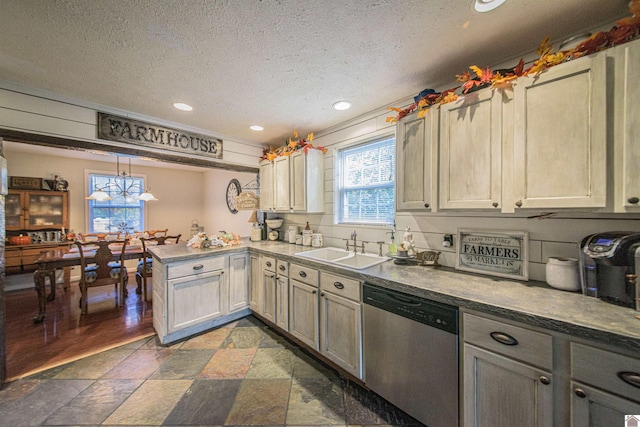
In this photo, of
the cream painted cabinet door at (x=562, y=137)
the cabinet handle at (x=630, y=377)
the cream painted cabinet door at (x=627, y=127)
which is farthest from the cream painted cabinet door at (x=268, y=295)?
the cream painted cabinet door at (x=627, y=127)

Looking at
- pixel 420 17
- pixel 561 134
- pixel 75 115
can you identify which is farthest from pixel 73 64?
pixel 561 134

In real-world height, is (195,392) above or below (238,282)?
below

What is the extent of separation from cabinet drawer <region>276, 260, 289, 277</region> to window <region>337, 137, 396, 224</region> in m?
0.87

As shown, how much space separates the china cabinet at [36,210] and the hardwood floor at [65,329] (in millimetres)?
1241

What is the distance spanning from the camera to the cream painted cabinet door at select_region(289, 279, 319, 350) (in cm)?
215

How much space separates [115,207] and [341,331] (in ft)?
19.4

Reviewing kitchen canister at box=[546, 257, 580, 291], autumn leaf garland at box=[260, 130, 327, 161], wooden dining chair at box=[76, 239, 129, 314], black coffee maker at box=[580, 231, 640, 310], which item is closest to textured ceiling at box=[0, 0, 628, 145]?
autumn leaf garland at box=[260, 130, 327, 161]

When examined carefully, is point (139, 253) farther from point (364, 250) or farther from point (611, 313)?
point (611, 313)

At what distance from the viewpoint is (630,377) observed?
88 centimetres

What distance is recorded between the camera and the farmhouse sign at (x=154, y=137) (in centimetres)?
246

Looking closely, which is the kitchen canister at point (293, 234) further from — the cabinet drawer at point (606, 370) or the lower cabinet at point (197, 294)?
the cabinet drawer at point (606, 370)

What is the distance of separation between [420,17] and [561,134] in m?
0.96

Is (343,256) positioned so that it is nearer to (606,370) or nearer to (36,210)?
(606,370)

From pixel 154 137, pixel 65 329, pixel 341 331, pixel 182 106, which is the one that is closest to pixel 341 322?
pixel 341 331
